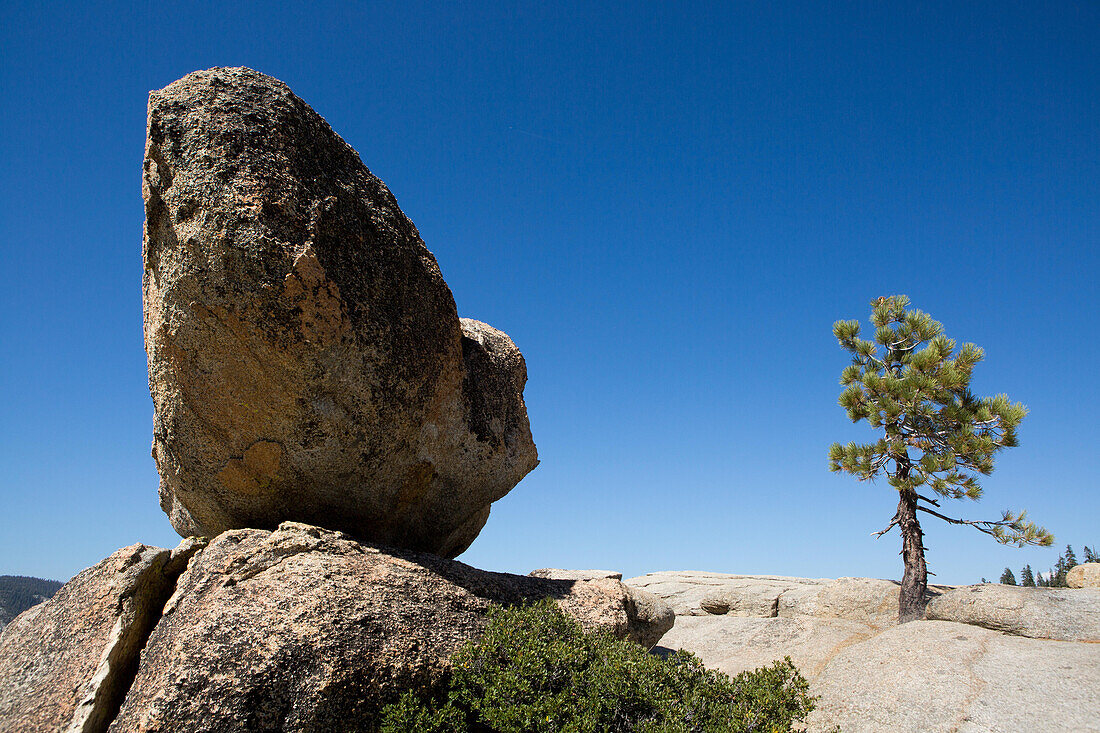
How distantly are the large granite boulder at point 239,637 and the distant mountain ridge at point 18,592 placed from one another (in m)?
73.7

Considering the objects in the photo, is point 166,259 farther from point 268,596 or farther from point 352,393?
point 268,596

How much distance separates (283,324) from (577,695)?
4.34 meters

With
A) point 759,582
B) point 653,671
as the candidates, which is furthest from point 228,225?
point 759,582

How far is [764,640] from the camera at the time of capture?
45.3ft

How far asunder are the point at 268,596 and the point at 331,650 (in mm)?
750

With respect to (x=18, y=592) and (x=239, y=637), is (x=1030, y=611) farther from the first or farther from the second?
(x=18, y=592)

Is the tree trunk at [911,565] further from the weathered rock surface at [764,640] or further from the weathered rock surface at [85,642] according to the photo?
the weathered rock surface at [85,642]

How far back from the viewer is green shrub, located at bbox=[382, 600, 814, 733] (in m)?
5.22

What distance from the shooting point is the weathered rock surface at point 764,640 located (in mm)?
12289

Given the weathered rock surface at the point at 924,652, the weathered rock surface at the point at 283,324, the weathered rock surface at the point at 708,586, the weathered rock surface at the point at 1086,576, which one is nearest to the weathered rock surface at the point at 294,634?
the weathered rock surface at the point at 283,324

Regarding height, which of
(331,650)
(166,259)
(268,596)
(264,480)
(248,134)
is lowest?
(331,650)

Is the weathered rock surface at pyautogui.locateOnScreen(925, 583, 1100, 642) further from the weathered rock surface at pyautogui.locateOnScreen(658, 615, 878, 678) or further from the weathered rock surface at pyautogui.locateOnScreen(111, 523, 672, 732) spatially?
the weathered rock surface at pyautogui.locateOnScreen(111, 523, 672, 732)

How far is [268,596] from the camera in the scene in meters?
5.39

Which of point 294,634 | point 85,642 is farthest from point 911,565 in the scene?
point 85,642
